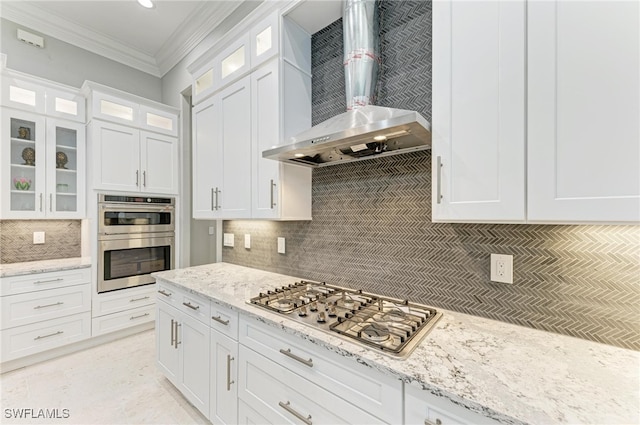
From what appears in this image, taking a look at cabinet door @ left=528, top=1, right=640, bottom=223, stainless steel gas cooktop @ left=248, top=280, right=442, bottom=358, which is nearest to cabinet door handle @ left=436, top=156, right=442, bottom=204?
cabinet door @ left=528, top=1, right=640, bottom=223

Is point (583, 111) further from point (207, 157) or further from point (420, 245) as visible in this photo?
point (207, 157)

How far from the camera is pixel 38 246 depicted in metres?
2.98

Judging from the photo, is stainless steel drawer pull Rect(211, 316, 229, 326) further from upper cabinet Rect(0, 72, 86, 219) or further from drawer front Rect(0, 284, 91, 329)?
upper cabinet Rect(0, 72, 86, 219)

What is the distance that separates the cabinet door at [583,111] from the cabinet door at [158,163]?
12.1 feet

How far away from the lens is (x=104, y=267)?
2.95 metres

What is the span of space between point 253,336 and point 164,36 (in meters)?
3.82

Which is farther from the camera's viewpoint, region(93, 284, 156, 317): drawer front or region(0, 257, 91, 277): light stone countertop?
region(93, 284, 156, 317): drawer front

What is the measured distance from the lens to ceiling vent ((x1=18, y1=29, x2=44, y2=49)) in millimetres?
2930

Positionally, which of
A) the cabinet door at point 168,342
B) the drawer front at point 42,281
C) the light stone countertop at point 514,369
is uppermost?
the light stone countertop at point 514,369

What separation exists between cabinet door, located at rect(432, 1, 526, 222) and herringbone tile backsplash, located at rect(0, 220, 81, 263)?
3989 millimetres

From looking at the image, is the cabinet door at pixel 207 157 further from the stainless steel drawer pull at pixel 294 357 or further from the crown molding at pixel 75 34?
Result: the crown molding at pixel 75 34

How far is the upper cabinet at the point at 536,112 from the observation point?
822mm

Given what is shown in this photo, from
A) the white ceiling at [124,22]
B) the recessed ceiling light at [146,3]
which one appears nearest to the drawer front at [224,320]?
the white ceiling at [124,22]

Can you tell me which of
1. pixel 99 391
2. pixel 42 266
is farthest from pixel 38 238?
pixel 99 391
